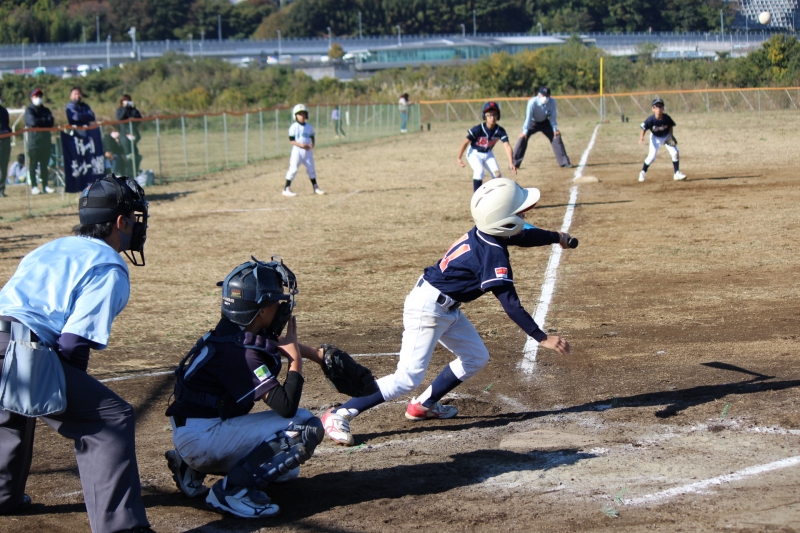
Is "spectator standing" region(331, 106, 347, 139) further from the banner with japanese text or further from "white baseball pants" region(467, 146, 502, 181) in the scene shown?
"white baseball pants" region(467, 146, 502, 181)

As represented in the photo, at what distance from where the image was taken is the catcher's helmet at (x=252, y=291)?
14.9 feet

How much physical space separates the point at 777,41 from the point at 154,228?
49.2 metres

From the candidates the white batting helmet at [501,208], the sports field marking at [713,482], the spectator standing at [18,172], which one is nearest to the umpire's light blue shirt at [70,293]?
the white batting helmet at [501,208]

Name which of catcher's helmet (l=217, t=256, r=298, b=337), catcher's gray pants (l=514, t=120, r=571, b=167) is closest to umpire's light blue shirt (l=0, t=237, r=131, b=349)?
catcher's helmet (l=217, t=256, r=298, b=337)

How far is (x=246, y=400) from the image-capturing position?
4570 millimetres

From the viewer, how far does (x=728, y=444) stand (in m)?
5.38

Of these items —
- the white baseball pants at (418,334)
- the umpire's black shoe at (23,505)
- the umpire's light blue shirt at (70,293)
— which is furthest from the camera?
the white baseball pants at (418,334)

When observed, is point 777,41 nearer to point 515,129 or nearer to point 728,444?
point 515,129

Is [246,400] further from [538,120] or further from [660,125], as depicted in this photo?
[538,120]

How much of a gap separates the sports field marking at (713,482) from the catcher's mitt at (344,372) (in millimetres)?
1653

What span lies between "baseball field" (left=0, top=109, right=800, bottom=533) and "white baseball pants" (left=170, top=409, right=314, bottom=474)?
12.5 inches

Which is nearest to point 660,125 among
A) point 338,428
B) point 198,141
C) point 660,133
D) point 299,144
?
point 660,133

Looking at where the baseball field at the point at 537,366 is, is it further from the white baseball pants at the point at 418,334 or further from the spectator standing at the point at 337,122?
the spectator standing at the point at 337,122

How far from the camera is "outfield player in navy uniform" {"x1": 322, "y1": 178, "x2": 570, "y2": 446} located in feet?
18.1
